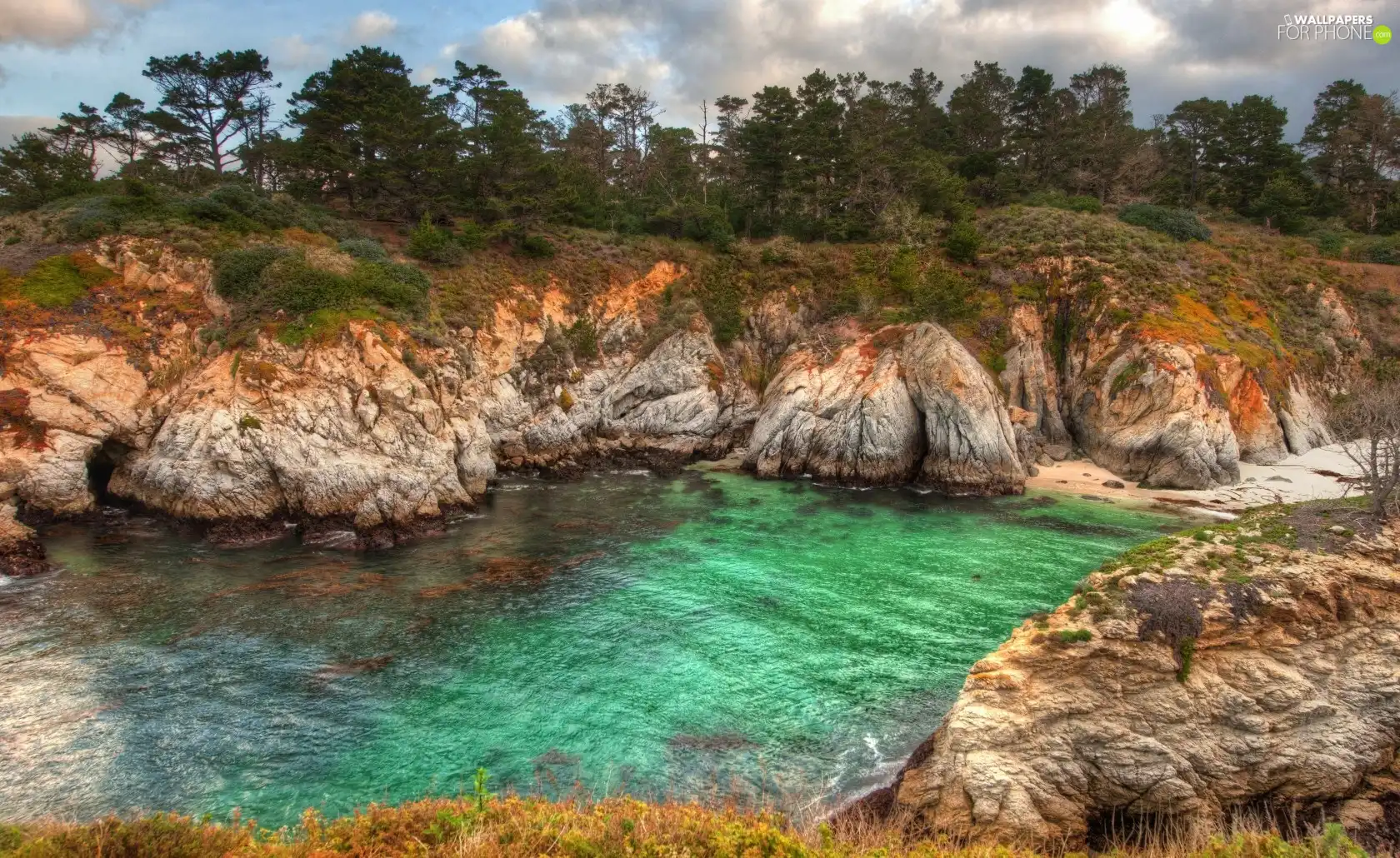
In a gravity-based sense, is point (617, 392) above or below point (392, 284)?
below

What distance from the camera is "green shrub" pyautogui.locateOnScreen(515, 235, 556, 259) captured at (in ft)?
143

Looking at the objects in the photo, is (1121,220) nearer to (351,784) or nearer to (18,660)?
(351,784)

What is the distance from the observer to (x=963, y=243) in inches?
1783

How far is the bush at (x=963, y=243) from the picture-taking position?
148 ft

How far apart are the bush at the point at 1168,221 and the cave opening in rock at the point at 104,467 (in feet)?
208

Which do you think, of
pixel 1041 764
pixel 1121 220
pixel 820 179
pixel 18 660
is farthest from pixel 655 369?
pixel 1121 220

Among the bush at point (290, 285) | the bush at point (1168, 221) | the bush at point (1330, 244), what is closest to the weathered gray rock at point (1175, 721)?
the bush at point (290, 285)

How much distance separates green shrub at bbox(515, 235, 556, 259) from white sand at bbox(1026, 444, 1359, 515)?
33.1 metres

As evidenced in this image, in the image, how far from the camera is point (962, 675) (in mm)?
15359

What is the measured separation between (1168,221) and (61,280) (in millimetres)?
67248

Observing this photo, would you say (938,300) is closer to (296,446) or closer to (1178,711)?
(1178,711)

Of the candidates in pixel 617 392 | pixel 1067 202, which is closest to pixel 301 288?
pixel 617 392

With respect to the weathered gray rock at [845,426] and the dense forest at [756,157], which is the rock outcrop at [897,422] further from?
the dense forest at [756,157]

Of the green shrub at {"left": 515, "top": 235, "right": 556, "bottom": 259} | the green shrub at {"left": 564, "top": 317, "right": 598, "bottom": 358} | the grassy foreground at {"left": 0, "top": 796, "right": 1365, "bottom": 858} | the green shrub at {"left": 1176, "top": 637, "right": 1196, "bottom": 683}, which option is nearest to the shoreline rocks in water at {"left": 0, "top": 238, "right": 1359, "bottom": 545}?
the green shrub at {"left": 564, "top": 317, "right": 598, "bottom": 358}
